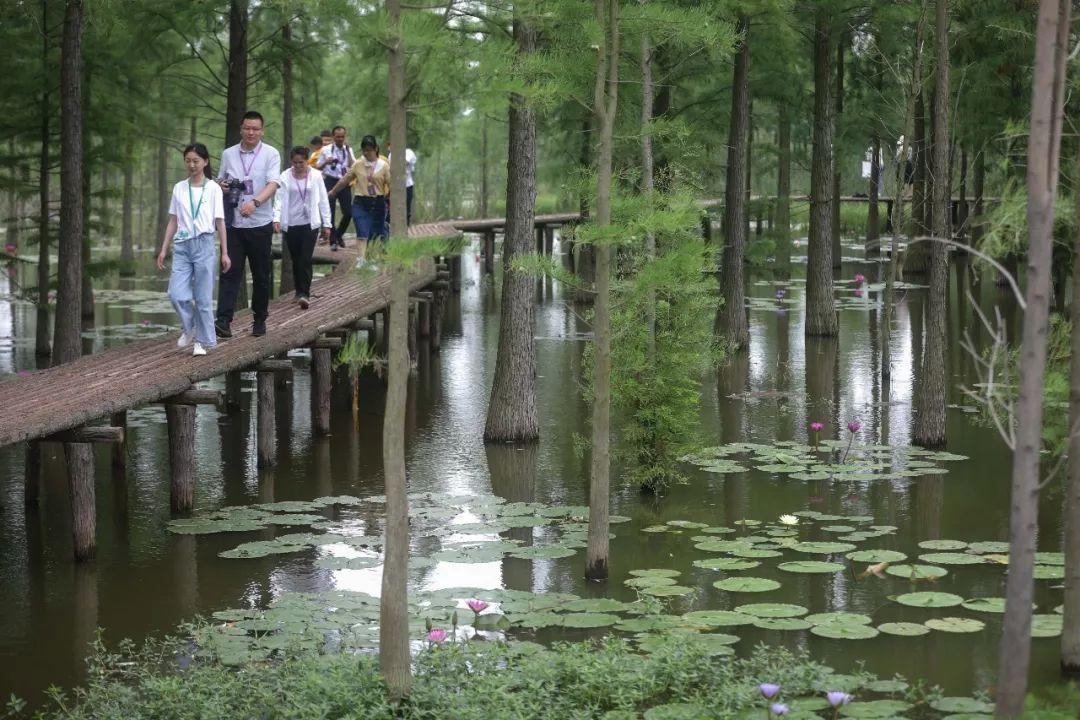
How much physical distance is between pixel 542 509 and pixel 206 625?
3652 mm

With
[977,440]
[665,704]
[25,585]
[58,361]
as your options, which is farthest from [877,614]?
[58,361]

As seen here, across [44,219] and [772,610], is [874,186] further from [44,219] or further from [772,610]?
[772,610]

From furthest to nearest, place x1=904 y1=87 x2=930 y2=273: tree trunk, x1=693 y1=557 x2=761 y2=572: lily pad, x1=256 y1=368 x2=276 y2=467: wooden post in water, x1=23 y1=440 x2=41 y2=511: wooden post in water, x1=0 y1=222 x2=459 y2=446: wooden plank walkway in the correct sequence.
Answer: x1=904 y1=87 x2=930 y2=273: tree trunk → x1=256 y1=368 x2=276 y2=467: wooden post in water → x1=23 y1=440 x2=41 y2=511: wooden post in water → x1=0 y1=222 x2=459 y2=446: wooden plank walkway → x1=693 y1=557 x2=761 y2=572: lily pad

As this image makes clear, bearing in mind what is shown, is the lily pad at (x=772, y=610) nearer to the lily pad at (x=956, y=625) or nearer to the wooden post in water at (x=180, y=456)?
the lily pad at (x=956, y=625)

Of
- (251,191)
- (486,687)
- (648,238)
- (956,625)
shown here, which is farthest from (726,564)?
(251,191)

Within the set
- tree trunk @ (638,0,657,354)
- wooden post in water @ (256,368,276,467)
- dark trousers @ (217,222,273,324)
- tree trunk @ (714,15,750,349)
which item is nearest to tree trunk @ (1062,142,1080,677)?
tree trunk @ (638,0,657,354)

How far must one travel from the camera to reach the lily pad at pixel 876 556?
30.7ft

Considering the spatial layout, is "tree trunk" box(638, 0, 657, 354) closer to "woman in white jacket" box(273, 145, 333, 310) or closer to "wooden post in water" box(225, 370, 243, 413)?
"woman in white jacket" box(273, 145, 333, 310)

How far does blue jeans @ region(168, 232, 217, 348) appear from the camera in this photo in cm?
1150

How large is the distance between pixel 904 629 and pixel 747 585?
1145mm

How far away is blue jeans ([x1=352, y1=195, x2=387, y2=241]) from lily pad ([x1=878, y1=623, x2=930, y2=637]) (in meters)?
9.99

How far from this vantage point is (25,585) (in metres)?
9.10

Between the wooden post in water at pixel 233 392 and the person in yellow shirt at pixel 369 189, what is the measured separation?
2.13 m

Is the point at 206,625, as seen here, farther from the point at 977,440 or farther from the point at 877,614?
the point at 977,440
